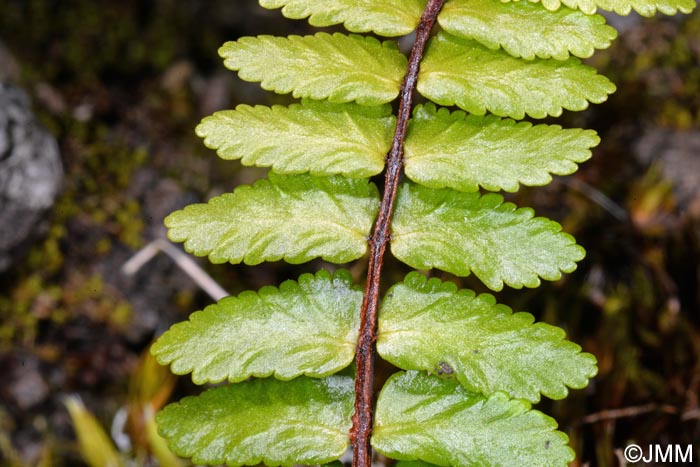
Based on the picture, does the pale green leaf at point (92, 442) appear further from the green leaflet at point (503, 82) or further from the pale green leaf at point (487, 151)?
the green leaflet at point (503, 82)

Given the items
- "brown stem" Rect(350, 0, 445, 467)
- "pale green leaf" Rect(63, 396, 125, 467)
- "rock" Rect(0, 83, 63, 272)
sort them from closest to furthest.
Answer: "brown stem" Rect(350, 0, 445, 467) < "pale green leaf" Rect(63, 396, 125, 467) < "rock" Rect(0, 83, 63, 272)

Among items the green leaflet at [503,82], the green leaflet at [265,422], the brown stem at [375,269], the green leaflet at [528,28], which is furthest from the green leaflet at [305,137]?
the green leaflet at [265,422]

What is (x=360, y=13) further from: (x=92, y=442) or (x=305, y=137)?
(x=92, y=442)

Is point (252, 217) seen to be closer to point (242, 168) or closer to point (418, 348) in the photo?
point (418, 348)

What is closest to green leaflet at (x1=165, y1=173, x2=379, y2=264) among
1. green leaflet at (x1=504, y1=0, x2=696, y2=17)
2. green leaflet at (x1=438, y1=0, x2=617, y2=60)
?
green leaflet at (x1=438, y1=0, x2=617, y2=60)

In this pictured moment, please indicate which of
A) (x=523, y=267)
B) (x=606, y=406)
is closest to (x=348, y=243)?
(x=523, y=267)

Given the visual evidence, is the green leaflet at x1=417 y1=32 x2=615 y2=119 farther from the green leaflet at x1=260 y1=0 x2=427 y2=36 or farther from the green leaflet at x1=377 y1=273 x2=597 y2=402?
the green leaflet at x1=377 y1=273 x2=597 y2=402
